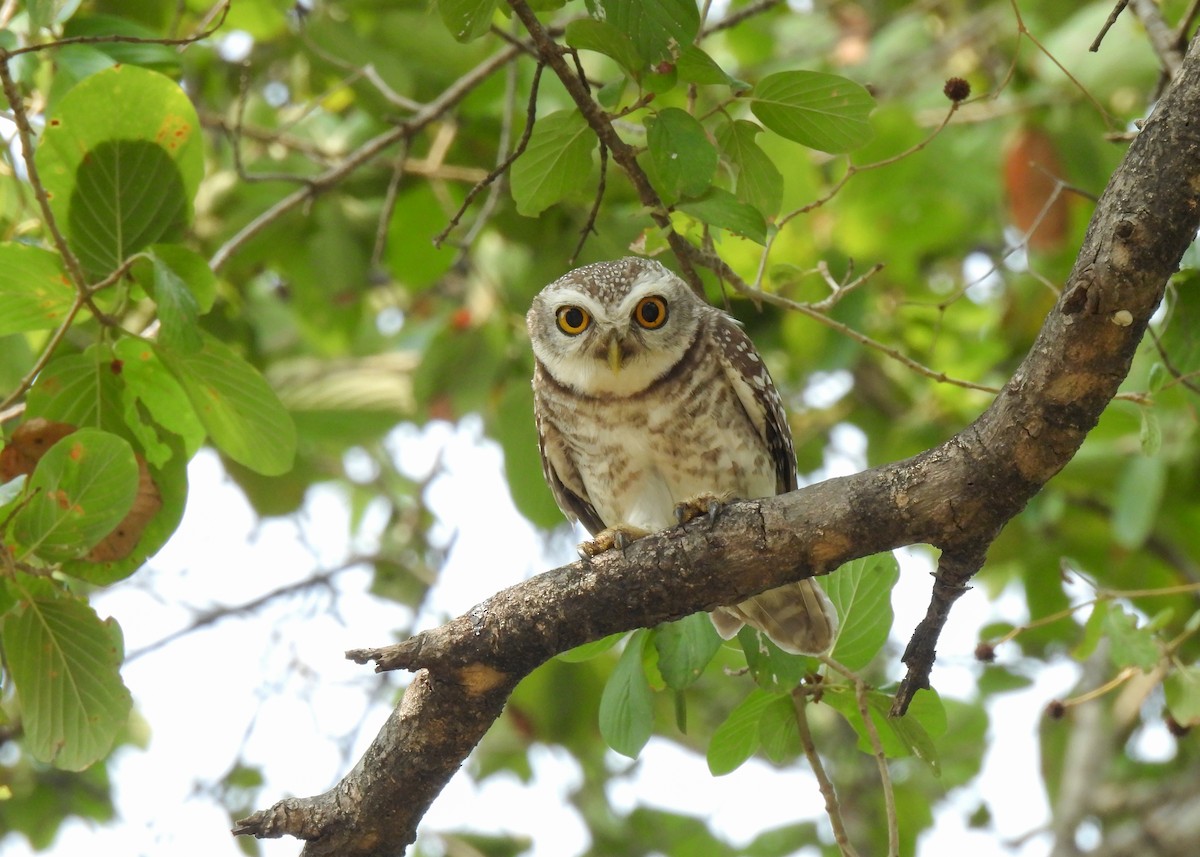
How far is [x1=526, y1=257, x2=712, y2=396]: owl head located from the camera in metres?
3.72

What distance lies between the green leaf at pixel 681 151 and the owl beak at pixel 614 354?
102cm

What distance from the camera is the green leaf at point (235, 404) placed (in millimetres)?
2908

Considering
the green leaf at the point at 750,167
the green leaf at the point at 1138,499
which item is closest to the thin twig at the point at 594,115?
the green leaf at the point at 750,167

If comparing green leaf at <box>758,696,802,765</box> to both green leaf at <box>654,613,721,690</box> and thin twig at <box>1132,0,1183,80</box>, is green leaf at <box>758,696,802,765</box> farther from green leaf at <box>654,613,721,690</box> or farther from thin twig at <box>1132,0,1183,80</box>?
thin twig at <box>1132,0,1183,80</box>

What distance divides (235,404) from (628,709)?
116cm

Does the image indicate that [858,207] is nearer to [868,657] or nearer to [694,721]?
[694,721]

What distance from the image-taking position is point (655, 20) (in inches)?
96.4

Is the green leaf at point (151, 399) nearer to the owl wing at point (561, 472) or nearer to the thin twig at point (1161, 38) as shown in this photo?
the owl wing at point (561, 472)

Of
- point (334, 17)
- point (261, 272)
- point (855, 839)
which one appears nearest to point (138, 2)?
point (334, 17)

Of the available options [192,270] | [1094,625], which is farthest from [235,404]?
[1094,625]

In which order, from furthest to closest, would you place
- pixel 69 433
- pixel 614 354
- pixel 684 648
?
pixel 614 354 < pixel 684 648 < pixel 69 433

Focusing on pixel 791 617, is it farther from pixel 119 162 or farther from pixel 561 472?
pixel 119 162

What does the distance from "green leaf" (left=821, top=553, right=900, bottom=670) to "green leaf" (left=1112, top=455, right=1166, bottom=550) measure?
7.49 ft

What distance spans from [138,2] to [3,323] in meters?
1.85
